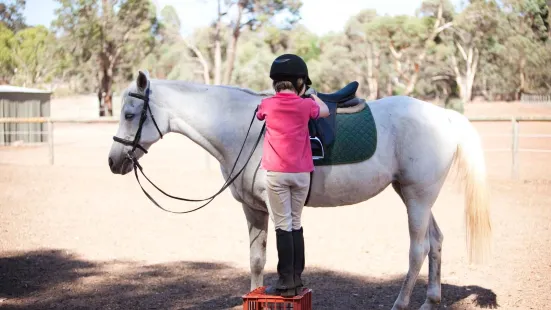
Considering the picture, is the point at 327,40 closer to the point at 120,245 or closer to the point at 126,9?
the point at 126,9

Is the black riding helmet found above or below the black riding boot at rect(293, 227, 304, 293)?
above

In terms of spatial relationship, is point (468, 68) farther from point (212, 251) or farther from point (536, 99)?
point (212, 251)

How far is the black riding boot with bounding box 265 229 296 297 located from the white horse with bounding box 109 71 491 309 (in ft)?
1.30

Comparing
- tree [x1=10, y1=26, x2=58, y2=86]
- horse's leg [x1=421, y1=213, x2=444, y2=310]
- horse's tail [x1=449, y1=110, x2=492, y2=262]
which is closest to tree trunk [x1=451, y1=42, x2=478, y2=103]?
tree [x1=10, y1=26, x2=58, y2=86]

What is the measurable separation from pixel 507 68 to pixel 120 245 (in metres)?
47.1

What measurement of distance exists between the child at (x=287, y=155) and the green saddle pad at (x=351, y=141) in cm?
42

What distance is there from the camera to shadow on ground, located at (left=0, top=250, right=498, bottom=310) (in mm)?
4285

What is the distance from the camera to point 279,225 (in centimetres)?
326

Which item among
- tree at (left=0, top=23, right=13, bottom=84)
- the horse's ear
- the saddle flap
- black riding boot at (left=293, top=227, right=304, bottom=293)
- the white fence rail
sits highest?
tree at (left=0, top=23, right=13, bottom=84)

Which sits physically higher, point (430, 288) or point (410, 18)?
point (410, 18)

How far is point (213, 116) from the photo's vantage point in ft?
12.4

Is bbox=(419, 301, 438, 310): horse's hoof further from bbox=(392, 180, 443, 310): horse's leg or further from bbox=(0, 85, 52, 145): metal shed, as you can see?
bbox=(0, 85, 52, 145): metal shed

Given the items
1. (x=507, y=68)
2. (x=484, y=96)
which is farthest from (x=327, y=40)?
(x=507, y=68)

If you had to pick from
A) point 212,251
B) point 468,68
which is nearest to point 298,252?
point 212,251
